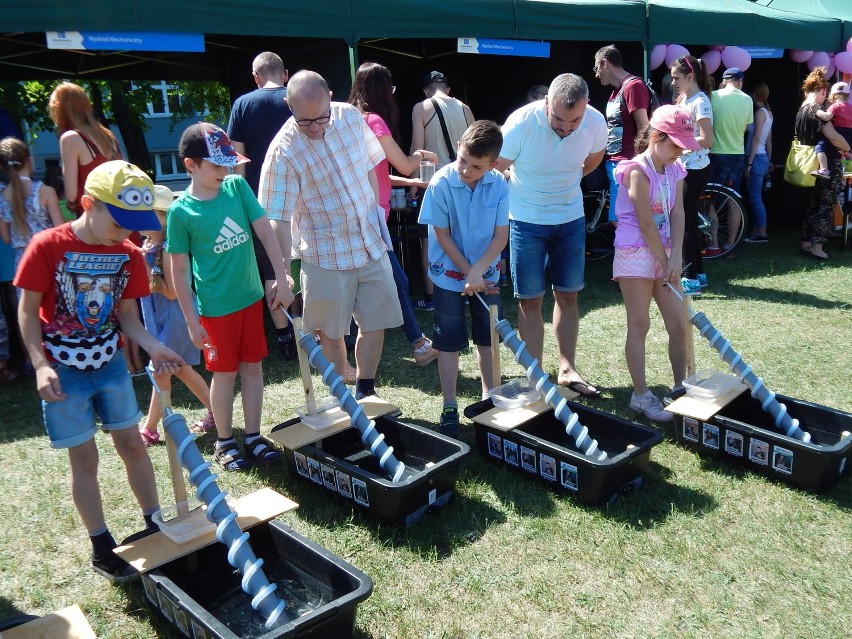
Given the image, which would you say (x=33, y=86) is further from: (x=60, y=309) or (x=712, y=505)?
(x=712, y=505)

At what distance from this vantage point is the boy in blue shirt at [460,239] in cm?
360

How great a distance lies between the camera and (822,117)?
25.0 ft

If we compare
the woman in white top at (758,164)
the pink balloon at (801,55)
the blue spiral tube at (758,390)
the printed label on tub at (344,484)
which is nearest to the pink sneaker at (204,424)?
the printed label on tub at (344,484)

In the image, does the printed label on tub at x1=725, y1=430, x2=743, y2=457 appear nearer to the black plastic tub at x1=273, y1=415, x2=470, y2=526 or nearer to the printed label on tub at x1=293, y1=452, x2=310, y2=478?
the black plastic tub at x1=273, y1=415, x2=470, y2=526

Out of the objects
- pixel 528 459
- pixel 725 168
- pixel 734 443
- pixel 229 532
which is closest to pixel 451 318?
pixel 528 459

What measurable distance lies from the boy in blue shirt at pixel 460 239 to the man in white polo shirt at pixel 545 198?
339mm

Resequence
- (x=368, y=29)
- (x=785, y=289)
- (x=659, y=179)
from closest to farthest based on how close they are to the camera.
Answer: (x=659, y=179)
(x=368, y=29)
(x=785, y=289)

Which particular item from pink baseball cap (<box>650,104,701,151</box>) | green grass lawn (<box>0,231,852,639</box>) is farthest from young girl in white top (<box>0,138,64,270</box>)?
pink baseball cap (<box>650,104,701,151</box>)

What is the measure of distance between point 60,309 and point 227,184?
1.06 metres

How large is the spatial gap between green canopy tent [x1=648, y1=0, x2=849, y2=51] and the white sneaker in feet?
16.5

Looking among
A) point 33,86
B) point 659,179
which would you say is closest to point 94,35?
point 659,179

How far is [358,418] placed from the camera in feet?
10.1

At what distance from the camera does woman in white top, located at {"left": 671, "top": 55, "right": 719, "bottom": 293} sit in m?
6.29

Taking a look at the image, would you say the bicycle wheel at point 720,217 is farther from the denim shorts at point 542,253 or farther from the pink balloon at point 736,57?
the denim shorts at point 542,253
